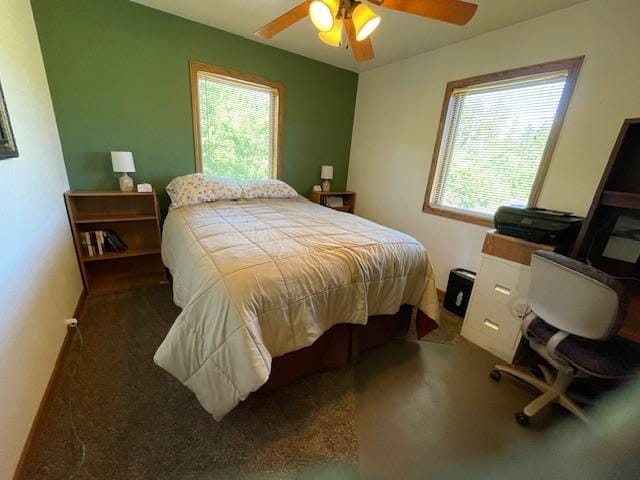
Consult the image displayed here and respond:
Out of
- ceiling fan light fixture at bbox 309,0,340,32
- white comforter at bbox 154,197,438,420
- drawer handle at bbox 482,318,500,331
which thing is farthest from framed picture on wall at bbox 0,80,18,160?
drawer handle at bbox 482,318,500,331

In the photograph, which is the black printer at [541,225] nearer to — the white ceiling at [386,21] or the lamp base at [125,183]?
the white ceiling at [386,21]

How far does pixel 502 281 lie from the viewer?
1.94 metres

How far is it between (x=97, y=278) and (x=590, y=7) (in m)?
4.58

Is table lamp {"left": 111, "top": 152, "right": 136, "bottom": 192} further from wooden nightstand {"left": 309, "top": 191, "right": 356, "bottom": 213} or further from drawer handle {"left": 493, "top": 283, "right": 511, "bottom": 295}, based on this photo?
drawer handle {"left": 493, "top": 283, "right": 511, "bottom": 295}

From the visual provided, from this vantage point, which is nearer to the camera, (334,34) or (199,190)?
(334,34)

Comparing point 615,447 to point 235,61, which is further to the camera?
point 235,61

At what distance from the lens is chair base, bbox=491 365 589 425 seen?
144 cm

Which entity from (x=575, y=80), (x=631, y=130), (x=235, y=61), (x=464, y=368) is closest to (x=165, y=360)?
(x=464, y=368)

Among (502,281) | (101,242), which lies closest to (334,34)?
(502,281)

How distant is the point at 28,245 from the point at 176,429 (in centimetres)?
126

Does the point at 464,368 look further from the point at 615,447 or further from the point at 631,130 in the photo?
the point at 631,130

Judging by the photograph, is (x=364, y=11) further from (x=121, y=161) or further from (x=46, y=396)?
(x=46, y=396)

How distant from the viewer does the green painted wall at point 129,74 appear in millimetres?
2139

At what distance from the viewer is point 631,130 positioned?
1.40 m
